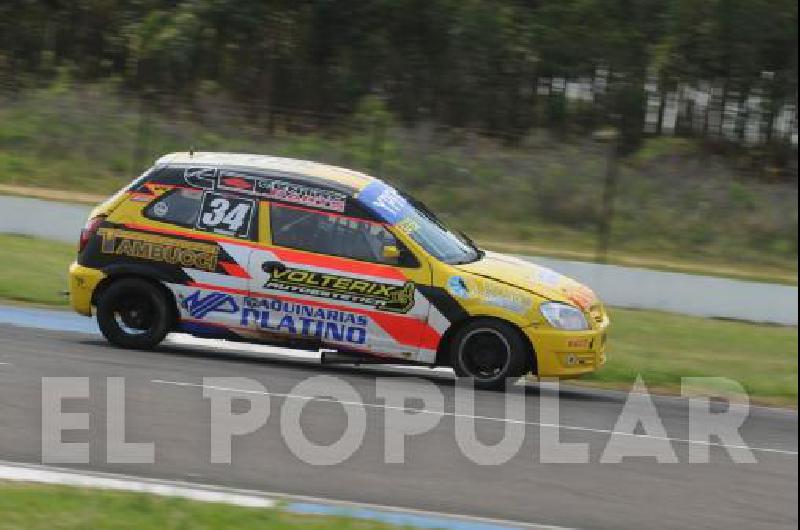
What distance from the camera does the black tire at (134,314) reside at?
509 inches

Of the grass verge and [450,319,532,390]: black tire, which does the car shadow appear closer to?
[450,319,532,390]: black tire

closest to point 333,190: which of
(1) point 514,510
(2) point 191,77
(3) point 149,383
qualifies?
(3) point 149,383

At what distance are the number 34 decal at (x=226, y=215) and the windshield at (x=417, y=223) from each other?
1003 mm

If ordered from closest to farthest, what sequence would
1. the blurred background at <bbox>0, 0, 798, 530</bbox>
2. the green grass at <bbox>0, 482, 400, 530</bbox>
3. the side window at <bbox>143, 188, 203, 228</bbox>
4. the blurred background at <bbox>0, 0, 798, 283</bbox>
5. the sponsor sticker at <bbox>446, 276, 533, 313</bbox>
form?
1. the green grass at <bbox>0, 482, 400, 530</bbox>
2. the blurred background at <bbox>0, 0, 798, 530</bbox>
3. the sponsor sticker at <bbox>446, 276, 533, 313</bbox>
4. the side window at <bbox>143, 188, 203, 228</bbox>
5. the blurred background at <bbox>0, 0, 798, 283</bbox>

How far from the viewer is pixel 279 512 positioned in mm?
7703

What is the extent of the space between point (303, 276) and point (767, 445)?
159 inches

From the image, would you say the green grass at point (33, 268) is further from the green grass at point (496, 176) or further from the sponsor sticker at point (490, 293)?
the sponsor sticker at point (490, 293)

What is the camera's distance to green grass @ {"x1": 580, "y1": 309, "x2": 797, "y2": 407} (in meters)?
14.6

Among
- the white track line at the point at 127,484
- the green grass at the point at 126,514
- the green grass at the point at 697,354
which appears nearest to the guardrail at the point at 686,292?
the green grass at the point at 697,354

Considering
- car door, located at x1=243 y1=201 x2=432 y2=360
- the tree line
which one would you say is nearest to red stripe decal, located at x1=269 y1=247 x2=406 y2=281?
car door, located at x1=243 y1=201 x2=432 y2=360

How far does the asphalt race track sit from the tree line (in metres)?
14.4

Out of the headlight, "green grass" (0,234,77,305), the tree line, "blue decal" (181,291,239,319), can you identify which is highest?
the tree line

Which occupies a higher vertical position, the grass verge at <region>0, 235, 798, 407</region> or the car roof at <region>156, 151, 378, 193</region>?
the car roof at <region>156, 151, 378, 193</region>

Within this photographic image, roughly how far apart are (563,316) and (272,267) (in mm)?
2498
